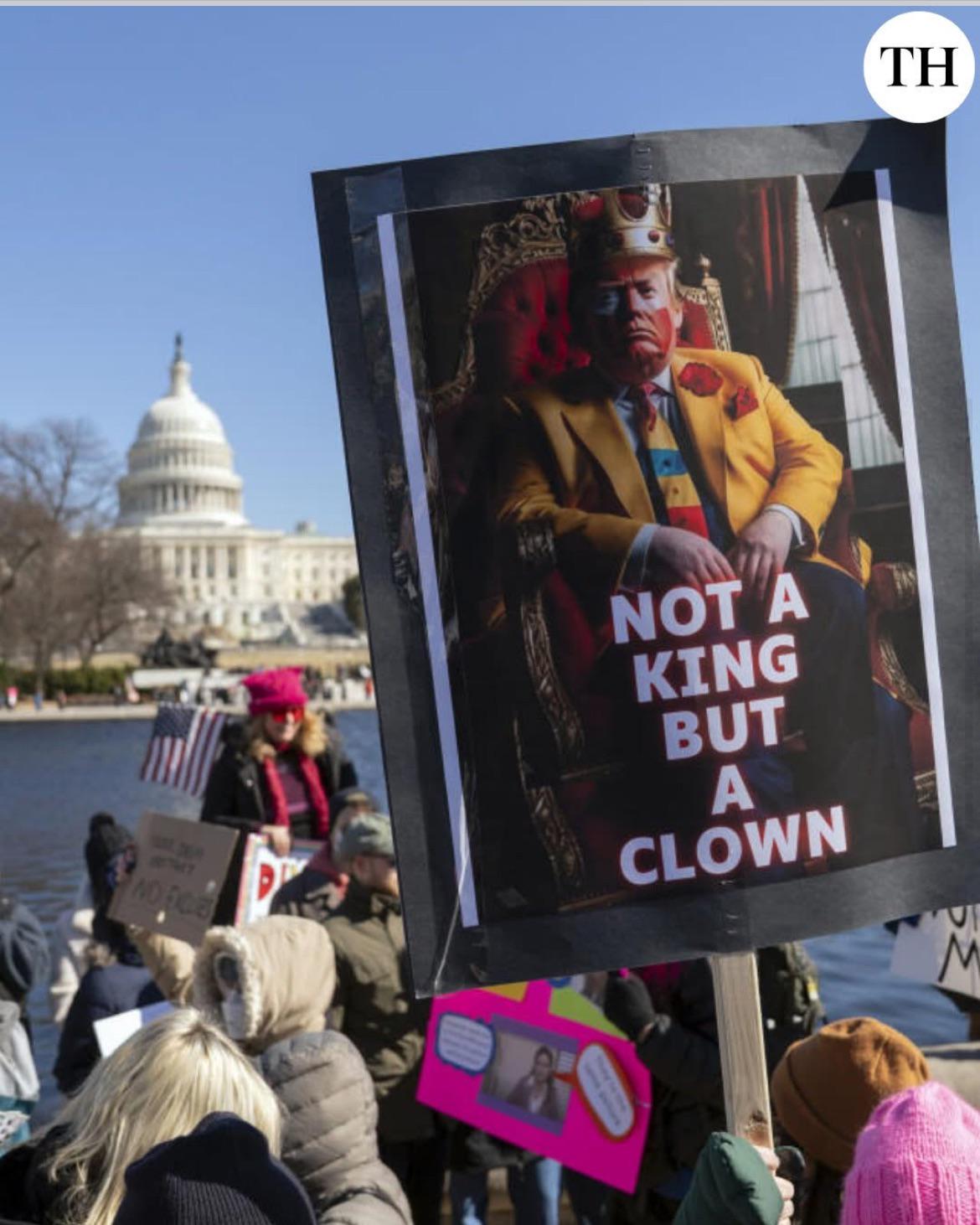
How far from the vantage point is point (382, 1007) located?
395 centimetres

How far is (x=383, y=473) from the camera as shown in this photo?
79.4 inches

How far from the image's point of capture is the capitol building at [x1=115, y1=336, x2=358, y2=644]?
116 m

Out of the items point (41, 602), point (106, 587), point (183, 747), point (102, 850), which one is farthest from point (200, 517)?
point (102, 850)

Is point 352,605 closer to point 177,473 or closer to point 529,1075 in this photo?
point 177,473

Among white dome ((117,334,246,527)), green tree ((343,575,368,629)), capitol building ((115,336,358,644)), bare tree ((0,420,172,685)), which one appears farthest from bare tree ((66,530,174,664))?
white dome ((117,334,246,527))

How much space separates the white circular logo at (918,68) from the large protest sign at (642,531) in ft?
0.11

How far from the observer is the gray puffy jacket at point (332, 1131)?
2588 mm

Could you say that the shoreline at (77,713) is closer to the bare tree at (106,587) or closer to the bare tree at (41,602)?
the bare tree at (41,602)

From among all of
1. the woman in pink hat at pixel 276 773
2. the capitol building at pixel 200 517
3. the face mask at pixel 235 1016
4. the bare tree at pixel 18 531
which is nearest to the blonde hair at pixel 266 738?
the woman in pink hat at pixel 276 773

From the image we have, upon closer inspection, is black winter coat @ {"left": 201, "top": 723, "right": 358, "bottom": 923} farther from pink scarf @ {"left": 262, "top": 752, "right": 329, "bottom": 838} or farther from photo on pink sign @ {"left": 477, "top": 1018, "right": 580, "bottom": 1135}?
photo on pink sign @ {"left": 477, "top": 1018, "right": 580, "bottom": 1135}

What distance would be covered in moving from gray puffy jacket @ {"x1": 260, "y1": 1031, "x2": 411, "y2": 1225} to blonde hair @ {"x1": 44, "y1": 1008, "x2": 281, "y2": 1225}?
15 centimetres

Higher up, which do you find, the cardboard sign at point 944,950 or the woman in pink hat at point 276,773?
the woman in pink hat at point 276,773

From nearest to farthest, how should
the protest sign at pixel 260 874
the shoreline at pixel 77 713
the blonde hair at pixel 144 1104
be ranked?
the blonde hair at pixel 144 1104 < the protest sign at pixel 260 874 < the shoreline at pixel 77 713

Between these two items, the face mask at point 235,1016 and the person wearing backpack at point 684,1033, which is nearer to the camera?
the face mask at point 235,1016
